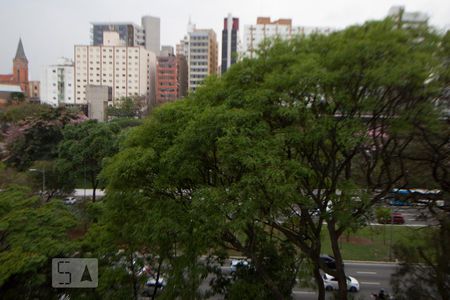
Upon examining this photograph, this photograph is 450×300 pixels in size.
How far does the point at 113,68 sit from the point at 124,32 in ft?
82.6

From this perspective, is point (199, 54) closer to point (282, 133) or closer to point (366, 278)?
point (366, 278)

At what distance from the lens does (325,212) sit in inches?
264

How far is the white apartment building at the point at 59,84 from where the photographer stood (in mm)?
63250

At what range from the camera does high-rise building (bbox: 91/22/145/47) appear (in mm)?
79919

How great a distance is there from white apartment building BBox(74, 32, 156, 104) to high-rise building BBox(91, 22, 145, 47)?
13.5 metres

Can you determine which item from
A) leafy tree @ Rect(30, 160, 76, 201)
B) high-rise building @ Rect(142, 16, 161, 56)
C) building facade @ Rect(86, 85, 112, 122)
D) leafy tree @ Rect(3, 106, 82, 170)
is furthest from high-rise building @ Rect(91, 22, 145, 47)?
leafy tree @ Rect(30, 160, 76, 201)

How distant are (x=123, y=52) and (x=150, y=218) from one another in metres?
60.2

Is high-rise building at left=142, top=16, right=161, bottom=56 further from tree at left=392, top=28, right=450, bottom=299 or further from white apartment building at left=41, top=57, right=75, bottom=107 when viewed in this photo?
tree at left=392, top=28, right=450, bottom=299

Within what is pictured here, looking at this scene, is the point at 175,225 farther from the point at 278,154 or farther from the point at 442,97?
the point at 442,97

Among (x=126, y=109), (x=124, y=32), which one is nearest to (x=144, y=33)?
(x=124, y=32)

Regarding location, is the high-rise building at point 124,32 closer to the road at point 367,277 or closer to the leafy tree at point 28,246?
the road at point 367,277

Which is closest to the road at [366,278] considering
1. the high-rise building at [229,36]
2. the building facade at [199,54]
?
the building facade at [199,54]

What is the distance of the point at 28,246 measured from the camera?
6621 mm

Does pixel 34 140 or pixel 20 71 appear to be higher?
pixel 20 71
